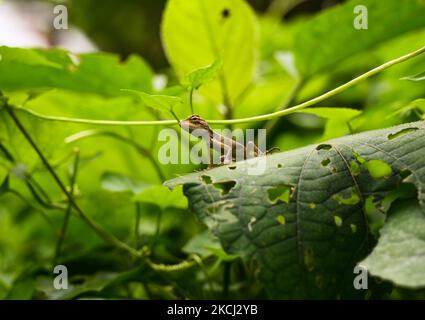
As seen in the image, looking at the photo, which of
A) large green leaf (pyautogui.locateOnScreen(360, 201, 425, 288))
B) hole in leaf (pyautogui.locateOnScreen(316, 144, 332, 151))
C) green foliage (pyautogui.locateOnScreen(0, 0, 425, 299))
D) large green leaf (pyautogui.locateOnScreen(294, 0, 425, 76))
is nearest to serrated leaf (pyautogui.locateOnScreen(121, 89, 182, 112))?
green foliage (pyautogui.locateOnScreen(0, 0, 425, 299))

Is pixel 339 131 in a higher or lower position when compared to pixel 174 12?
lower

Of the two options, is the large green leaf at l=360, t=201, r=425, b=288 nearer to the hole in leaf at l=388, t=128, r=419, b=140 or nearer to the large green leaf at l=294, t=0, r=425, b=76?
the hole in leaf at l=388, t=128, r=419, b=140

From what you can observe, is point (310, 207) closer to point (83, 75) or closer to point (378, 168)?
point (378, 168)

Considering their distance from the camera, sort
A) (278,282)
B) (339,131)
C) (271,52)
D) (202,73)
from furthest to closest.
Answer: (271,52)
(339,131)
(202,73)
(278,282)

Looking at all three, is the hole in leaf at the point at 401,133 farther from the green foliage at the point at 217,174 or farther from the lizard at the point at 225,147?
the lizard at the point at 225,147

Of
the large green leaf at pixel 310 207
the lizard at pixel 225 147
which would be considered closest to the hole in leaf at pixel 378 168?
the large green leaf at pixel 310 207

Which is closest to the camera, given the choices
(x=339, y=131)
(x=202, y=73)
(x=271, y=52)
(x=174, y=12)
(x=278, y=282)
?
(x=278, y=282)
